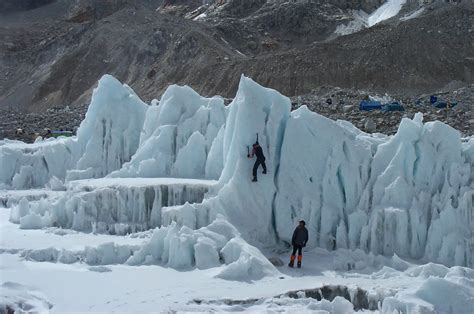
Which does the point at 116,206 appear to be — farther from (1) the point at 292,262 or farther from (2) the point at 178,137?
(1) the point at 292,262

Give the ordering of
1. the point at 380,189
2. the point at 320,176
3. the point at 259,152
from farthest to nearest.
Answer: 1. the point at 320,176
2. the point at 259,152
3. the point at 380,189

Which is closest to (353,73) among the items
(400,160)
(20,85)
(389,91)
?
(389,91)

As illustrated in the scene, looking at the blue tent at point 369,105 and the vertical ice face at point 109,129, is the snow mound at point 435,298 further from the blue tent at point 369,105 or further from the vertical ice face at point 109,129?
the blue tent at point 369,105

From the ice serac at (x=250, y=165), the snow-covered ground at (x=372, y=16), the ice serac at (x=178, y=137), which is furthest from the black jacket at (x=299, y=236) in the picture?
the snow-covered ground at (x=372, y=16)

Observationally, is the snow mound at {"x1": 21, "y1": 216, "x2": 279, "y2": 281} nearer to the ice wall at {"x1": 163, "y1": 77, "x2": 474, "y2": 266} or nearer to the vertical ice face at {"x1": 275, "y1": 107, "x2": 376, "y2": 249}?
the ice wall at {"x1": 163, "y1": 77, "x2": 474, "y2": 266}

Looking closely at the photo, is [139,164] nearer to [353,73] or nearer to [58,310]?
[58,310]

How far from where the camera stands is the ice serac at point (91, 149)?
1836 cm

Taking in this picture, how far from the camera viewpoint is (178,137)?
1664cm

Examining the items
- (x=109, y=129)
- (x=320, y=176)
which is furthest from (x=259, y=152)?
(x=109, y=129)

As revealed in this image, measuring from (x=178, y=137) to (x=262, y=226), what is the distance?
520 centimetres

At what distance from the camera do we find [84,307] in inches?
358

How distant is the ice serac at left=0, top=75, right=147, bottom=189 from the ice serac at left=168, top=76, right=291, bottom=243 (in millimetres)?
5572

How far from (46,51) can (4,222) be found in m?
55.2

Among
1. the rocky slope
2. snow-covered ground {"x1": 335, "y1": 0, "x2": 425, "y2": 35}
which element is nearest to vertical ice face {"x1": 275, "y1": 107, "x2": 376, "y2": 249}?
the rocky slope
